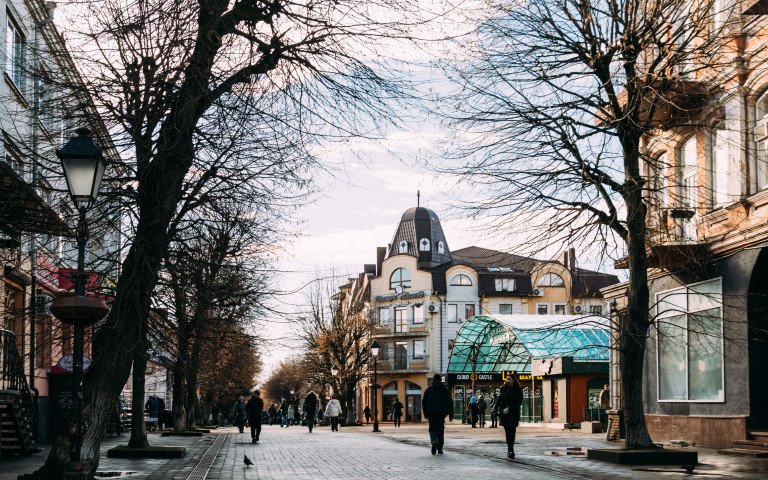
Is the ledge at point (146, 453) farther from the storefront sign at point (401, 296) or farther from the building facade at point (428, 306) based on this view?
the storefront sign at point (401, 296)

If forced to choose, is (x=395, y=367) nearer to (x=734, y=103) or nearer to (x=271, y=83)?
(x=734, y=103)

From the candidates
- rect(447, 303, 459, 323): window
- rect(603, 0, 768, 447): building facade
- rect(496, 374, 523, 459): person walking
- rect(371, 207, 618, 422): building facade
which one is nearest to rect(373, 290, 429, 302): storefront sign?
rect(371, 207, 618, 422): building facade

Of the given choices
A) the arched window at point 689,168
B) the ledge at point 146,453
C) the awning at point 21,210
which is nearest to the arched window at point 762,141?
the arched window at point 689,168

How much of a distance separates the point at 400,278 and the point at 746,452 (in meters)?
75.7

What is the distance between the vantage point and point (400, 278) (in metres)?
96.2

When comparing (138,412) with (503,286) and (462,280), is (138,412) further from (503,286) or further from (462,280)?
(503,286)

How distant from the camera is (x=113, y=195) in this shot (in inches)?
716

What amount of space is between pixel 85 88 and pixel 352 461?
9.12m

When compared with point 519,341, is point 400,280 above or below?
above

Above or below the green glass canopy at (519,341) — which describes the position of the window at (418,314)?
above

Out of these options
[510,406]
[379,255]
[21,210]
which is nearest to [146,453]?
[21,210]

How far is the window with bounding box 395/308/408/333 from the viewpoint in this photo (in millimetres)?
94188

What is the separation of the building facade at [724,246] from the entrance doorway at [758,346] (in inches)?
0.9

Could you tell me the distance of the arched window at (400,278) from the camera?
9550 cm
